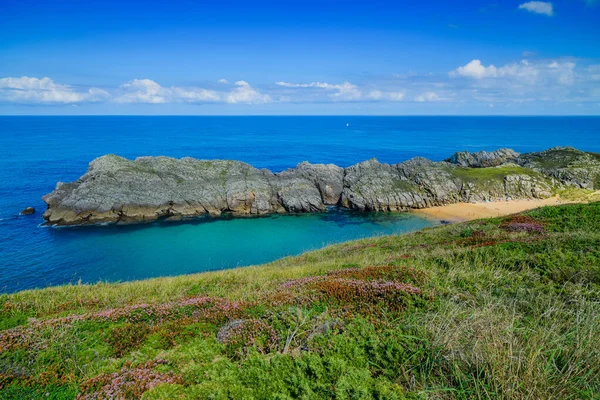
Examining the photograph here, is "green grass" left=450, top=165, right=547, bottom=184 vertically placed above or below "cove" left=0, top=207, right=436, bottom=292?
above

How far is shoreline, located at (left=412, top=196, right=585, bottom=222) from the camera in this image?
169 feet

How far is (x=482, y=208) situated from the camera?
54.9 m

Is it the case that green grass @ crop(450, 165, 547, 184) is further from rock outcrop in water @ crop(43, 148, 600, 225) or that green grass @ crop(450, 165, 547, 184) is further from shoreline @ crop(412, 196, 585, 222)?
shoreline @ crop(412, 196, 585, 222)

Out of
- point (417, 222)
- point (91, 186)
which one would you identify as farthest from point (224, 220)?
point (417, 222)

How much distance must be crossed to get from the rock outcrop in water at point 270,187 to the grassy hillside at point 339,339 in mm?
42326

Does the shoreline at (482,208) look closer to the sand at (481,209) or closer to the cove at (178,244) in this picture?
the sand at (481,209)

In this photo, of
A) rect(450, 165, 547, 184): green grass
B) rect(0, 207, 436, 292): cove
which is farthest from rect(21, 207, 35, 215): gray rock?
rect(450, 165, 547, 184): green grass

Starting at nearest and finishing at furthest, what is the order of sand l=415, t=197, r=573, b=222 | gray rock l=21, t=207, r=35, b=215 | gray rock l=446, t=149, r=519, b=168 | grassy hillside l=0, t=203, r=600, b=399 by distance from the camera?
grassy hillside l=0, t=203, r=600, b=399, gray rock l=21, t=207, r=35, b=215, sand l=415, t=197, r=573, b=222, gray rock l=446, t=149, r=519, b=168

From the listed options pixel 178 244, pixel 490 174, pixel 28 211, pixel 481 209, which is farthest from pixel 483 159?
pixel 28 211

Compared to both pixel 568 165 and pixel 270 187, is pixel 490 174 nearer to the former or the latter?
pixel 568 165

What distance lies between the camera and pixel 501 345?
18.1ft

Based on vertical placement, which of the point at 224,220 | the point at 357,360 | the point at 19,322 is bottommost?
the point at 224,220

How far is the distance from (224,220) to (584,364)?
49708 mm

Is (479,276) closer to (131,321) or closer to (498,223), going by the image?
(131,321)
